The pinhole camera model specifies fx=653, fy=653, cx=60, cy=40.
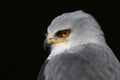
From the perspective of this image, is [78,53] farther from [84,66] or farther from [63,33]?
[63,33]

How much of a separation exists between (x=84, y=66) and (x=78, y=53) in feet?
0.98

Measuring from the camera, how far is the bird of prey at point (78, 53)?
6414 mm

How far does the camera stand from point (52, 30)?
24.0ft

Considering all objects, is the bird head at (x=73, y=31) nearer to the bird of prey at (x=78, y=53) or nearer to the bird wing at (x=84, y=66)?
the bird of prey at (x=78, y=53)

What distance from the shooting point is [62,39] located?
23.9 feet

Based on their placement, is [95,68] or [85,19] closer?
[95,68]

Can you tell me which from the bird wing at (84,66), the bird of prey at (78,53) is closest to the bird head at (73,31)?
the bird of prey at (78,53)

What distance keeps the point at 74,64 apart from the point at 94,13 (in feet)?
9.32

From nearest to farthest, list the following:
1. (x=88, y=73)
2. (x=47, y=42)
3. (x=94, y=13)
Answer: (x=88, y=73)
(x=47, y=42)
(x=94, y=13)

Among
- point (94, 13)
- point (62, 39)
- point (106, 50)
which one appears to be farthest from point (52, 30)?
point (94, 13)

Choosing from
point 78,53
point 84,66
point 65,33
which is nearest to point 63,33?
point 65,33

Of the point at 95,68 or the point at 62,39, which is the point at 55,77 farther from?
the point at 62,39

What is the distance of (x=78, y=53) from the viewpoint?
6.71 m

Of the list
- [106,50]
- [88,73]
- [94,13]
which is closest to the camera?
[88,73]
